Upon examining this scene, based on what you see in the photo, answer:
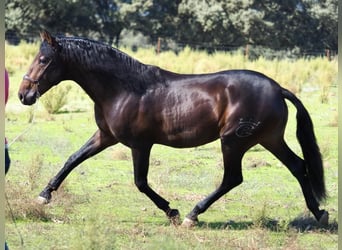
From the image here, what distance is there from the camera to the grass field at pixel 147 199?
5.90 metres

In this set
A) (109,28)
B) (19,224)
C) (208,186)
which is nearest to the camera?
(19,224)

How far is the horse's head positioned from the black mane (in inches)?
4.2

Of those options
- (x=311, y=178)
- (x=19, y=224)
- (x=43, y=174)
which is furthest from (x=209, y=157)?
(x=19, y=224)

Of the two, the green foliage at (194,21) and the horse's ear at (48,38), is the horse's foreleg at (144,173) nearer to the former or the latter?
the horse's ear at (48,38)

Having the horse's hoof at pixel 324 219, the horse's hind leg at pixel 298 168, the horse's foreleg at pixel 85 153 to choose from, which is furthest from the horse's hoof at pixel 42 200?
the horse's hoof at pixel 324 219

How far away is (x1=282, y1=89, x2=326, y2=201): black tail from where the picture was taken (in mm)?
6875

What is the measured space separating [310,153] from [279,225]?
882mm

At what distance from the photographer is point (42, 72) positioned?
268 inches

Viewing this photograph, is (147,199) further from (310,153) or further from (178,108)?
(310,153)

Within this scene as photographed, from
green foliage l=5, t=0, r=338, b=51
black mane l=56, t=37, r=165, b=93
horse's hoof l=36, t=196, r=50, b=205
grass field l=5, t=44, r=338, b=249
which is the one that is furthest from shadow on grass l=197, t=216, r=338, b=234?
green foliage l=5, t=0, r=338, b=51

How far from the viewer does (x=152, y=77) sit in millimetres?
6922

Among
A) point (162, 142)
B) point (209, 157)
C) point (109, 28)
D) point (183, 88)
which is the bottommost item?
point (109, 28)

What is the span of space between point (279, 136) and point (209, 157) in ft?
13.9

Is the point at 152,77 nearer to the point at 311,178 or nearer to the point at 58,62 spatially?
the point at 58,62
